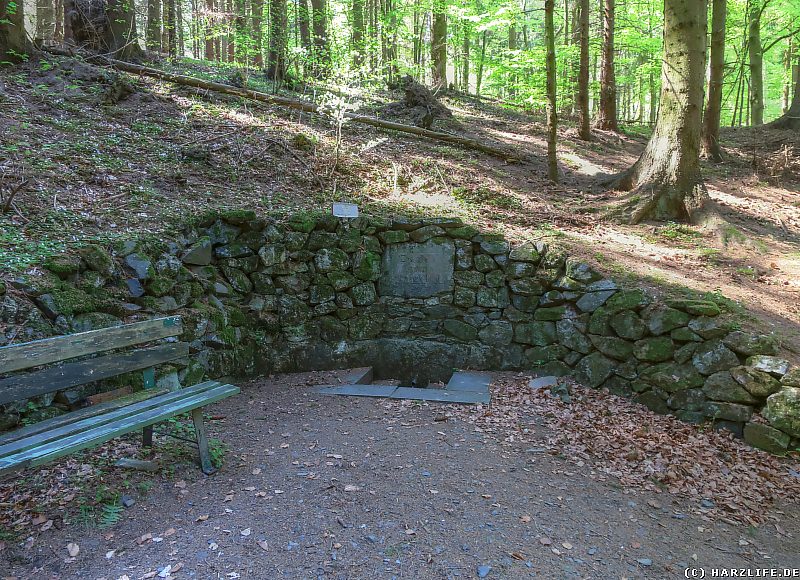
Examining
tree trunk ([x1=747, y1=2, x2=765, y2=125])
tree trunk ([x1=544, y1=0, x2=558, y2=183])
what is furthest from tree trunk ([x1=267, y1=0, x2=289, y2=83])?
tree trunk ([x1=747, y1=2, x2=765, y2=125])

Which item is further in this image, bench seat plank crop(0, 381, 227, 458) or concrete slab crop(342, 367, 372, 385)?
concrete slab crop(342, 367, 372, 385)

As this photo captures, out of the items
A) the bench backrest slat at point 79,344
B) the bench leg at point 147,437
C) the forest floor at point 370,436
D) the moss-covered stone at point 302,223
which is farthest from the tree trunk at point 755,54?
the bench leg at point 147,437

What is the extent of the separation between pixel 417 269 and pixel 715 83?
7.89 meters

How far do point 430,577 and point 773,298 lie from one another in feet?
16.0

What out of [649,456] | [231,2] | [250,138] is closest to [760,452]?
[649,456]

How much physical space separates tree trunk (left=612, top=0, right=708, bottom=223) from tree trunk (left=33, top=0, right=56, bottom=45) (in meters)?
9.76

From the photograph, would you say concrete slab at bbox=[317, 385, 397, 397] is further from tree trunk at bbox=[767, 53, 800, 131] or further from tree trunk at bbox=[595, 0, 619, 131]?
tree trunk at bbox=[767, 53, 800, 131]

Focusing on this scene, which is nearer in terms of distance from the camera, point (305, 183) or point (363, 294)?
point (363, 294)

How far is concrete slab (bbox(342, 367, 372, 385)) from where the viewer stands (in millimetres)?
5824

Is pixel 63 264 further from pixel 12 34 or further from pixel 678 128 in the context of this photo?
pixel 678 128

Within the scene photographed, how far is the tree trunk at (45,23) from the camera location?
908cm

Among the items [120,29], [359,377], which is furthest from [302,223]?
[120,29]

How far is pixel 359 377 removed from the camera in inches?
234

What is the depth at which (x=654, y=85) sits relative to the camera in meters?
17.3
